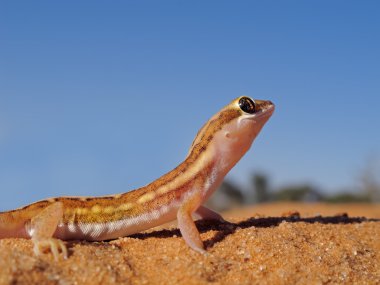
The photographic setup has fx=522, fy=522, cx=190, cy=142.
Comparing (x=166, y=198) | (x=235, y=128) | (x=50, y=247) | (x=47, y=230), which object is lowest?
(x=50, y=247)

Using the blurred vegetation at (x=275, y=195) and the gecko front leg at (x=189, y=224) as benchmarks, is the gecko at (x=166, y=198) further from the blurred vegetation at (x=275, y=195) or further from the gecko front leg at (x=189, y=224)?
the blurred vegetation at (x=275, y=195)

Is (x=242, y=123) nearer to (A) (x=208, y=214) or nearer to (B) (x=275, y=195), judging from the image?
(A) (x=208, y=214)

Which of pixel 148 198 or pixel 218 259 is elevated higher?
pixel 148 198

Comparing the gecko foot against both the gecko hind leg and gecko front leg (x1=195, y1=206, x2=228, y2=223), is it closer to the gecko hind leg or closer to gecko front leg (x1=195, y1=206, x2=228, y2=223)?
the gecko hind leg

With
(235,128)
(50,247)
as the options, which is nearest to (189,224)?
(235,128)

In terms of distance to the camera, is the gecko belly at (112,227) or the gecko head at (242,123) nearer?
the gecko belly at (112,227)

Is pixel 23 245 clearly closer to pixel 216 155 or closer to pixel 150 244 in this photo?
pixel 150 244

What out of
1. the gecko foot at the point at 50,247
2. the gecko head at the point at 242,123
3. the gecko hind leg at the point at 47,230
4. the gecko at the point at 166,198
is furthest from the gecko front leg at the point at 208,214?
the gecko foot at the point at 50,247

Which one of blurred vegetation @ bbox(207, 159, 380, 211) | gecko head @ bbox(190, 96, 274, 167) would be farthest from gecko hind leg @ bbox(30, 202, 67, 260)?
blurred vegetation @ bbox(207, 159, 380, 211)
